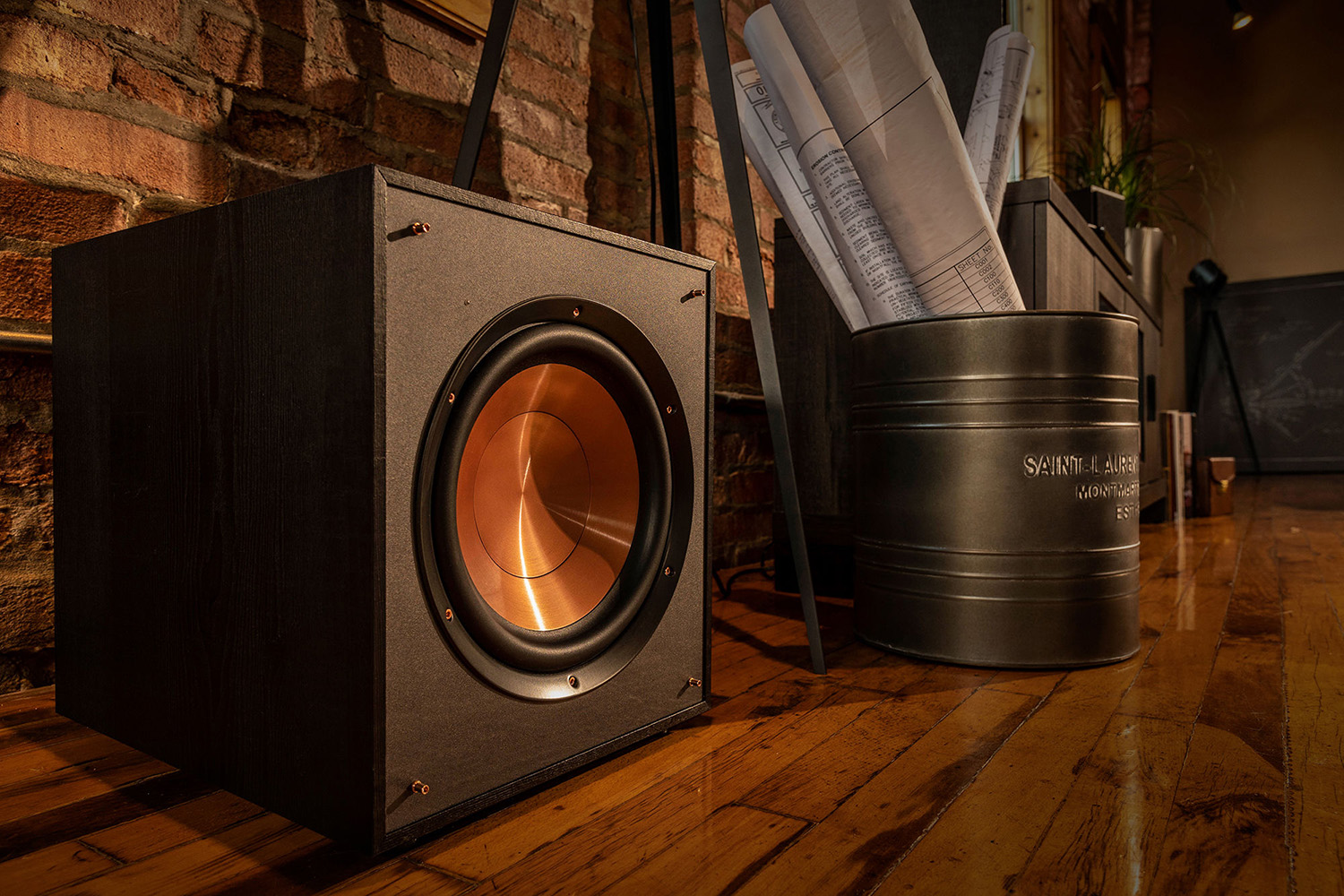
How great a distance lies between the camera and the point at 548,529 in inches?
30.5

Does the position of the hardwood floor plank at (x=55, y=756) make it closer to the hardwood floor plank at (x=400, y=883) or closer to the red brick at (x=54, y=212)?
the hardwood floor plank at (x=400, y=883)

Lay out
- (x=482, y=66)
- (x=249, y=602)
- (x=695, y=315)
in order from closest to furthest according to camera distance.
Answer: (x=249, y=602) → (x=695, y=315) → (x=482, y=66)

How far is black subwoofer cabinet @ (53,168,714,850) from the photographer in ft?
1.97

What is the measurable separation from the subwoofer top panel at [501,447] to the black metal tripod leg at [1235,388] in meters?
5.87

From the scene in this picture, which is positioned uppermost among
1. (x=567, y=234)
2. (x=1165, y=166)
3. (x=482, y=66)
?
(x=1165, y=166)

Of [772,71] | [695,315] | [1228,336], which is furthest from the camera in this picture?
[1228,336]

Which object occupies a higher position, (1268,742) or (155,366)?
(155,366)

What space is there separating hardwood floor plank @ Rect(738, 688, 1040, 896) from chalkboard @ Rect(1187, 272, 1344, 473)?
5.64 m

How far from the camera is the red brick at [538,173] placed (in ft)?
4.76

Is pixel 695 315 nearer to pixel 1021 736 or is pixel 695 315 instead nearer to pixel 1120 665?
pixel 1021 736

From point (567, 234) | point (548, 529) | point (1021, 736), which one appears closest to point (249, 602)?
point (548, 529)

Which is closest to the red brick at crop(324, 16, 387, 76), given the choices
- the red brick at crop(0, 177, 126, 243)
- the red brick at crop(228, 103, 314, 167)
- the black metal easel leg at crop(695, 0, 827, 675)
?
the red brick at crop(228, 103, 314, 167)

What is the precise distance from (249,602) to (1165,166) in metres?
6.79

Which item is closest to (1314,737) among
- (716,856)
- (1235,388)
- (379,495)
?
(716,856)
